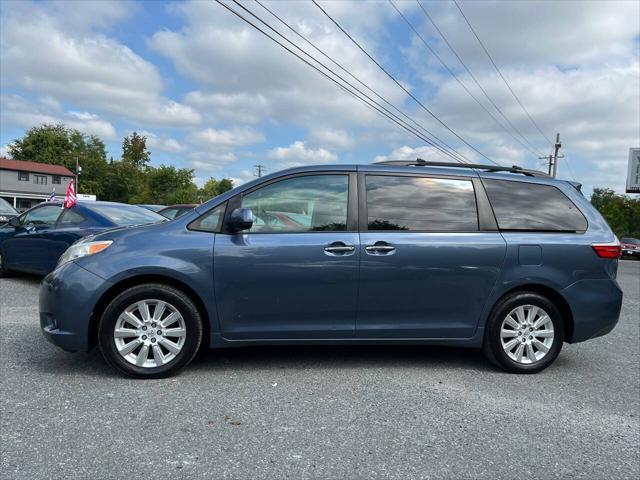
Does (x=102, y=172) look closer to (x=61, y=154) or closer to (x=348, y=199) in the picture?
(x=61, y=154)

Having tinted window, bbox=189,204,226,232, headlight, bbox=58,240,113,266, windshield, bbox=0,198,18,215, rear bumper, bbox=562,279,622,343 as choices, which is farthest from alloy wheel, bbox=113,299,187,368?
windshield, bbox=0,198,18,215

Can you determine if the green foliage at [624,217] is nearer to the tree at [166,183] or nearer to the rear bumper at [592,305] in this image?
the rear bumper at [592,305]

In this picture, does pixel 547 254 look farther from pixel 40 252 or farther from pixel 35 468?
pixel 40 252

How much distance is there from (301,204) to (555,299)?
7.82 feet

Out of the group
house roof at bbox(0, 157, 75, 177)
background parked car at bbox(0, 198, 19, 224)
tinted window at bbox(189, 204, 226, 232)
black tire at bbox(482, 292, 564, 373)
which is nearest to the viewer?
tinted window at bbox(189, 204, 226, 232)

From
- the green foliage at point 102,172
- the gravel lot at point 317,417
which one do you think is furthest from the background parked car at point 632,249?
the green foliage at point 102,172

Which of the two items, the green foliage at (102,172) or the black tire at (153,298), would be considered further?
the green foliage at (102,172)

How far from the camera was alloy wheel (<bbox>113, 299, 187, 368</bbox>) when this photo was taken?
3.85m

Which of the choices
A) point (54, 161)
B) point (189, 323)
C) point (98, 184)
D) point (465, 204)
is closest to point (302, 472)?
point (189, 323)

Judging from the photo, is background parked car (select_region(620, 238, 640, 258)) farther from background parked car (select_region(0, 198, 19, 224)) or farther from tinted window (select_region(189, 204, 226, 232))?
tinted window (select_region(189, 204, 226, 232))

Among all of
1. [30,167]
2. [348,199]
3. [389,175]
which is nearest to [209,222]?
[348,199]

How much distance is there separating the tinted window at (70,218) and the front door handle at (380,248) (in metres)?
5.09

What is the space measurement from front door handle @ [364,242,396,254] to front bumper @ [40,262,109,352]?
2.08 m

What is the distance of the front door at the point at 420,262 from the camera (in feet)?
13.3
